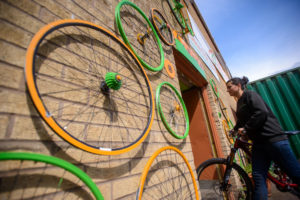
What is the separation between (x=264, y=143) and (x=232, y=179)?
175 cm

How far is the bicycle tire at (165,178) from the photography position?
1.01 m

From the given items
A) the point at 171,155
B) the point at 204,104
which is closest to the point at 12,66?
the point at 171,155

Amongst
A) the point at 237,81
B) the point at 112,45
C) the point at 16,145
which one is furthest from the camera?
the point at 237,81

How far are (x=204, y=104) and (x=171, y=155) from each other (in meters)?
2.26

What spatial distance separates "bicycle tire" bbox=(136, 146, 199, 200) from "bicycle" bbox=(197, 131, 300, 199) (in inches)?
22.9

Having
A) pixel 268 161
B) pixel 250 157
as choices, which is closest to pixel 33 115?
pixel 268 161

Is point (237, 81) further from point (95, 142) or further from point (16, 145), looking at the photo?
point (16, 145)

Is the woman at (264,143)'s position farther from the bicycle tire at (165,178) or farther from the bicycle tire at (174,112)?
the bicycle tire at (165,178)

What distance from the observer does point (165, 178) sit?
120cm

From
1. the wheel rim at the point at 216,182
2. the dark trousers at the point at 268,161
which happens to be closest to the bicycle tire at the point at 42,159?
the dark trousers at the point at 268,161

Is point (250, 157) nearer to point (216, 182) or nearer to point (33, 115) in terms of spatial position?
point (216, 182)

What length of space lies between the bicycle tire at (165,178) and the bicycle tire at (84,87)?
312 millimetres

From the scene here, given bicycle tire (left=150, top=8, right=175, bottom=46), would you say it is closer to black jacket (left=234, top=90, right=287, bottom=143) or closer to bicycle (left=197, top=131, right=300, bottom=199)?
black jacket (left=234, top=90, right=287, bottom=143)

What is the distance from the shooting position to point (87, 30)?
944mm
